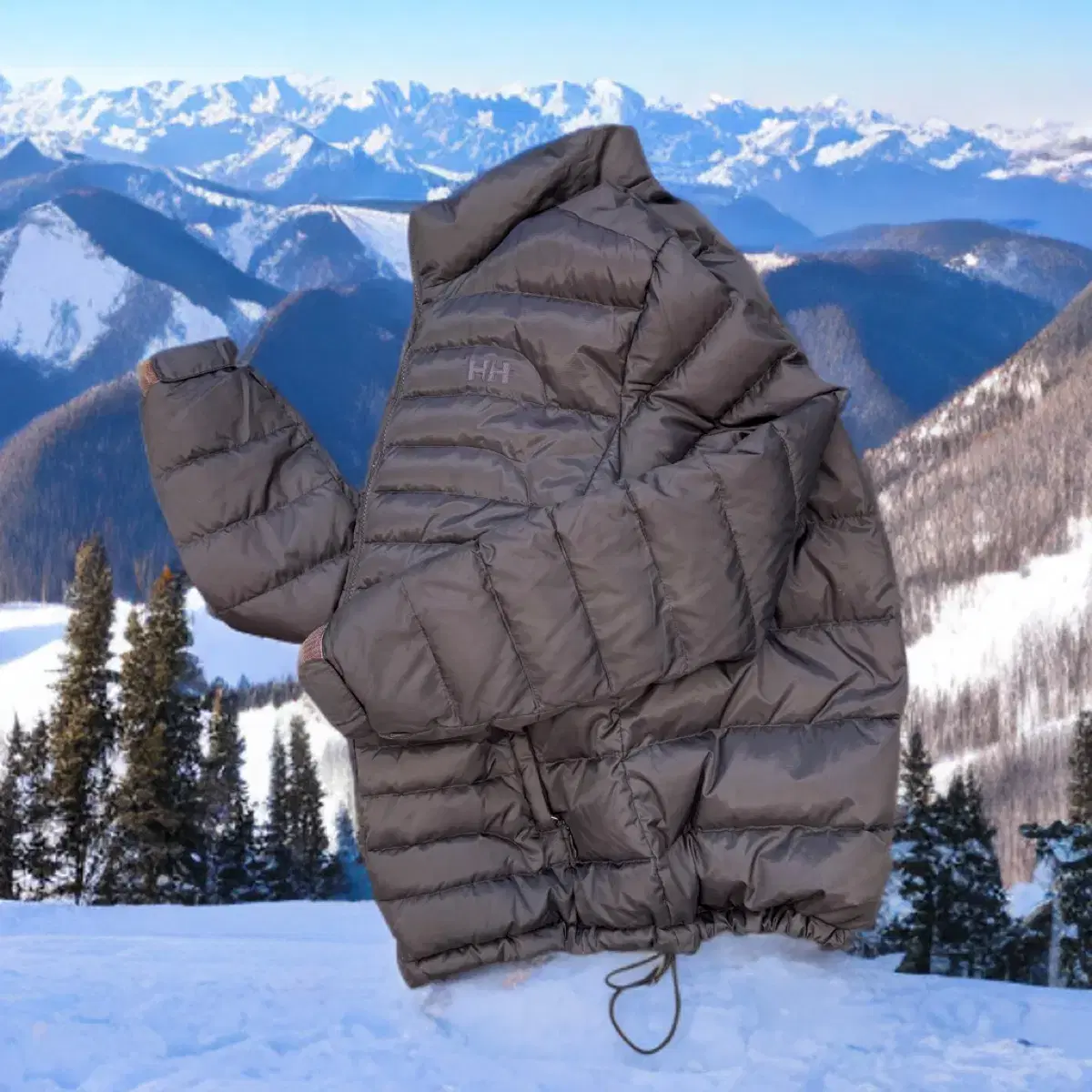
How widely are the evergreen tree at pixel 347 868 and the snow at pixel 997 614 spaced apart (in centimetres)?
4056

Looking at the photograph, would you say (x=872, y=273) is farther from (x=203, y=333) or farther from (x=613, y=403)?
(x=613, y=403)

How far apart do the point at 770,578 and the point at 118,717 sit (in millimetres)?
18288

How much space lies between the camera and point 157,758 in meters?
18.9

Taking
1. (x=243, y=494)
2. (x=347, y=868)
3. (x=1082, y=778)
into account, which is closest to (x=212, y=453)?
(x=243, y=494)

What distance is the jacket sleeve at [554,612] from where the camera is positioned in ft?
9.90

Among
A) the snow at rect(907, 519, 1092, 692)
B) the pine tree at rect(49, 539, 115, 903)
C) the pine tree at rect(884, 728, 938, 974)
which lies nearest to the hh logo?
the pine tree at rect(49, 539, 115, 903)

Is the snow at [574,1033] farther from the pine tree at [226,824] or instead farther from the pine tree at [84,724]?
the pine tree at [226,824]

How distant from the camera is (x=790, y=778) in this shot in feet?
10.7

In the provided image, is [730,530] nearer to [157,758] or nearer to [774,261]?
[157,758]

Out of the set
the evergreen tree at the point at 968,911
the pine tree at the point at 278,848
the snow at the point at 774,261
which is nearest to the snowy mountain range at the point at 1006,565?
the evergreen tree at the point at 968,911

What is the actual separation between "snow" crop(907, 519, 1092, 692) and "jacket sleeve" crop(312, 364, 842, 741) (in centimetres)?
6923

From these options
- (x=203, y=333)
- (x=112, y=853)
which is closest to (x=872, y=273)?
(x=203, y=333)

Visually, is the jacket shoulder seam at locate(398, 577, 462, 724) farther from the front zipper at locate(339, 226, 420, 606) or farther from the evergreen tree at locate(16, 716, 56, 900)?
the evergreen tree at locate(16, 716, 56, 900)

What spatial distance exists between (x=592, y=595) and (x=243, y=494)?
5.05ft
